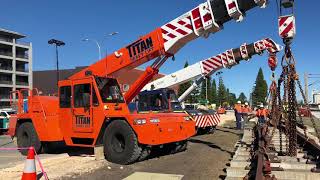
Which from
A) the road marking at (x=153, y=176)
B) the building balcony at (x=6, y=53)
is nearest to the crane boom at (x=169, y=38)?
the road marking at (x=153, y=176)

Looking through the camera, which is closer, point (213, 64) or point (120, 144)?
point (120, 144)

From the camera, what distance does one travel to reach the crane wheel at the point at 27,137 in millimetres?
13789

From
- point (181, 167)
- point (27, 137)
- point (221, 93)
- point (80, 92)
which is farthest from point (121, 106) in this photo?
point (221, 93)

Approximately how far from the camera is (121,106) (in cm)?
1248

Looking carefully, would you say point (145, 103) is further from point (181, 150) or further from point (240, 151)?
point (240, 151)

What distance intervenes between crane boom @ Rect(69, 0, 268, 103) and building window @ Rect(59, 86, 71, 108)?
59 cm

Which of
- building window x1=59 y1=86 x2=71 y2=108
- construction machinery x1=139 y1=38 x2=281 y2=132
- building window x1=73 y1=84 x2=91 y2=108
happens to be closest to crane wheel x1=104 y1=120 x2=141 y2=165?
building window x1=73 y1=84 x2=91 y2=108

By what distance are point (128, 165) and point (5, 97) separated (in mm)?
80510

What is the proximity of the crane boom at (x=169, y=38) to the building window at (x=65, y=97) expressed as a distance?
587 millimetres

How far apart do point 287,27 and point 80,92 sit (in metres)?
6.13

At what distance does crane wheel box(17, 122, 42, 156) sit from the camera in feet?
45.2

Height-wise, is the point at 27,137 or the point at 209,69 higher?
the point at 209,69

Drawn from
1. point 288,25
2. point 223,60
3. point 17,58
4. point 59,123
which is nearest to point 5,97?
point 17,58

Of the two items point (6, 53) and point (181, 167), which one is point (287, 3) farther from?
point (6, 53)
